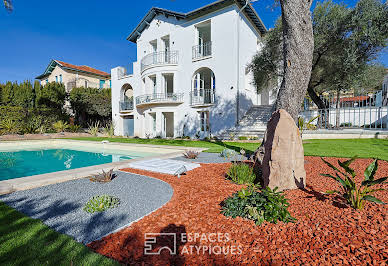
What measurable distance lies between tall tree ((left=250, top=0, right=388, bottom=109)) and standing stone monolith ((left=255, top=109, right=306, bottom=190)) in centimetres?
1081

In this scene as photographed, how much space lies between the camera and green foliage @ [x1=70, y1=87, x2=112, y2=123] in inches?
971

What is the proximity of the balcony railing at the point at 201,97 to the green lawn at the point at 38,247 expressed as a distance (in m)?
14.6

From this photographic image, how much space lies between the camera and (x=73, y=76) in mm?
30219

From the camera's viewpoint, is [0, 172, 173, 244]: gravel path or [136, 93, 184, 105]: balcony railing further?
[136, 93, 184, 105]: balcony railing

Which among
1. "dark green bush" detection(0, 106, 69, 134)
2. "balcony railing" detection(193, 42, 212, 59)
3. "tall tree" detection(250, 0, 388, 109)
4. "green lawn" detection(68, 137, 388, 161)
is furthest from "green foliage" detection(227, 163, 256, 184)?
"dark green bush" detection(0, 106, 69, 134)

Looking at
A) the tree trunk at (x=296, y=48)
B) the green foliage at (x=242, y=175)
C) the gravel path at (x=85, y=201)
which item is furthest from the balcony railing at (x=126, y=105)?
the green foliage at (x=242, y=175)

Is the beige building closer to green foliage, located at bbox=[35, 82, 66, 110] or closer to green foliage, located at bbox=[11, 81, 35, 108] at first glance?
green foliage, located at bbox=[35, 82, 66, 110]

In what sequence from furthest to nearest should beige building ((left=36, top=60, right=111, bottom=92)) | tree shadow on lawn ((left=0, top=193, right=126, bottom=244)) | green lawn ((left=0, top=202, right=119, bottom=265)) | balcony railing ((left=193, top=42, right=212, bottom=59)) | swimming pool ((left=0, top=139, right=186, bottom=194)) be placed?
beige building ((left=36, top=60, right=111, bottom=92))
balcony railing ((left=193, top=42, right=212, bottom=59))
swimming pool ((left=0, top=139, right=186, bottom=194))
tree shadow on lawn ((left=0, top=193, right=126, bottom=244))
green lawn ((left=0, top=202, right=119, bottom=265))

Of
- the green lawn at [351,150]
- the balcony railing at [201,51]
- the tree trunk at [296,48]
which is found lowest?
the green lawn at [351,150]

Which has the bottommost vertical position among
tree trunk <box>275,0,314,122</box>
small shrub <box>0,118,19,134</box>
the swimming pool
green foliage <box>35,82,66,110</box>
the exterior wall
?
the swimming pool

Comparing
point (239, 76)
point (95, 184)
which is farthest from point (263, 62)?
point (95, 184)

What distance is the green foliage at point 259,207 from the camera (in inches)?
103

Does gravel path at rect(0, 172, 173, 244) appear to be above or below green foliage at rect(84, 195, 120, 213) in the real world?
below

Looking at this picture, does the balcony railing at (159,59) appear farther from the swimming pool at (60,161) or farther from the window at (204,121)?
the swimming pool at (60,161)
